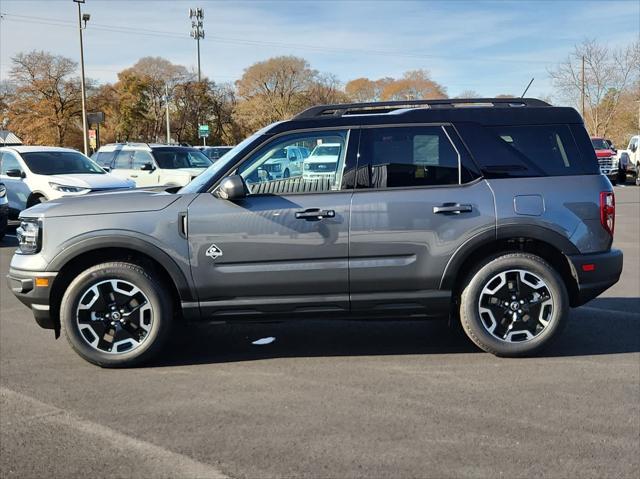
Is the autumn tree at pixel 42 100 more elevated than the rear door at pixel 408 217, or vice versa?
the autumn tree at pixel 42 100

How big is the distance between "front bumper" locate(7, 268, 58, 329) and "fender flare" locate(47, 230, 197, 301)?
126mm

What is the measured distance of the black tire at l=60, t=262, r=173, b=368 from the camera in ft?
16.4

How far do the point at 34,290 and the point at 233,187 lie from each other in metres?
1.68

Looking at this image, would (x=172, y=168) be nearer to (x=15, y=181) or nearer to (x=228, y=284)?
(x=15, y=181)

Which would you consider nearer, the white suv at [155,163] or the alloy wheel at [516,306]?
the alloy wheel at [516,306]

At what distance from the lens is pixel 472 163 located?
5.15m

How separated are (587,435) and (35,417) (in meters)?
3.25

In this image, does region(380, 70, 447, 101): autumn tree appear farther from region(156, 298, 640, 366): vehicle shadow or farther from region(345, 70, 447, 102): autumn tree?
region(156, 298, 640, 366): vehicle shadow

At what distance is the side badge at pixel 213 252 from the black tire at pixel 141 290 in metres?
0.46

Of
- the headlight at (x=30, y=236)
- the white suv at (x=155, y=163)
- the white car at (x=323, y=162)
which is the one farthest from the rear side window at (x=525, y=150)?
the white suv at (x=155, y=163)

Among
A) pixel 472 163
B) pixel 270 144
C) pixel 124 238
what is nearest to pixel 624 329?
pixel 472 163

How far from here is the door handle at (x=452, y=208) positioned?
5008mm

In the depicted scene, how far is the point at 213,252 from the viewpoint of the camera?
4953 millimetres

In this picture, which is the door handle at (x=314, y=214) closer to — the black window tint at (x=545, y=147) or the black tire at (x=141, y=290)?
the black tire at (x=141, y=290)
